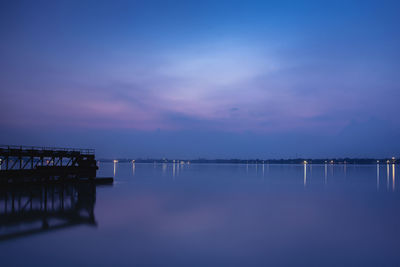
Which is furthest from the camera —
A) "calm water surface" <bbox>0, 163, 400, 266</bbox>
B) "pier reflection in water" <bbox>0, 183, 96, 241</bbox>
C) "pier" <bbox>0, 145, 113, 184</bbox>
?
"pier" <bbox>0, 145, 113, 184</bbox>

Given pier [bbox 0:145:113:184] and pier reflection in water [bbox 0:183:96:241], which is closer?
pier reflection in water [bbox 0:183:96:241]

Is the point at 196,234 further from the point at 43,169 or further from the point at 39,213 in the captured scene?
the point at 43,169

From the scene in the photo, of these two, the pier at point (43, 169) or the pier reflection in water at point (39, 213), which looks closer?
the pier reflection in water at point (39, 213)

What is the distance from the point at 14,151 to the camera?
34.9 m

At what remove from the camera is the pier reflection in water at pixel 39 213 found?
61.9 ft

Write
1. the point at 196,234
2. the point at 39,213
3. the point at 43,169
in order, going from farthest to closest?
the point at 43,169, the point at 39,213, the point at 196,234

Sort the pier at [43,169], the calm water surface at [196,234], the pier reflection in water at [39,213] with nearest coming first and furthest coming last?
the calm water surface at [196,234] < the pier reflection in water at [39,213] < the pier at [43,169]

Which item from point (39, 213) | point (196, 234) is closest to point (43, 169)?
point (39, 213)

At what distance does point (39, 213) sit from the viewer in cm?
2369

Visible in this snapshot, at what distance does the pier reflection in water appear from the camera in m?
18.9

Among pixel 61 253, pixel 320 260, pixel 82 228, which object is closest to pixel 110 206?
pixel 82 228

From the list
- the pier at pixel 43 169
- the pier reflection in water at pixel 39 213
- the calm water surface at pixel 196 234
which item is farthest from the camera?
the pier at pixel 43 169

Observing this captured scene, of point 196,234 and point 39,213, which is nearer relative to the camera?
point 196,234

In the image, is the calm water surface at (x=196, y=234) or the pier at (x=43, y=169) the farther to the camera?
the pier at (x=43, y=169)
